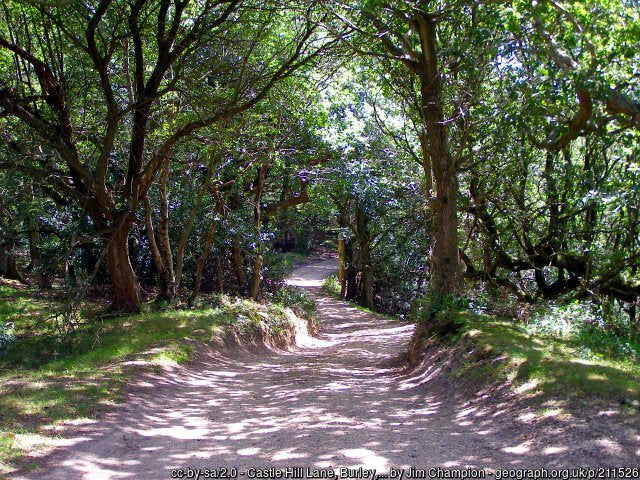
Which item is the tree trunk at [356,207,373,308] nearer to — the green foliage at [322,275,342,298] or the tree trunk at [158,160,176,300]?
the green foliage at [322,275,342,298]

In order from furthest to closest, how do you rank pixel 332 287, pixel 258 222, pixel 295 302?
pixel 332 287
pixel 295 302
pixel 258 222

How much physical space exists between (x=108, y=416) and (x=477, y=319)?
6.29 meters

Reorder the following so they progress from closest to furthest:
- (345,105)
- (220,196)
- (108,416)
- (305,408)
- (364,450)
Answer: (364,450) → (108,416) → (305,408) → (220,196) → (345,105)

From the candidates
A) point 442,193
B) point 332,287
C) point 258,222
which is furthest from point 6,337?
point 332,287

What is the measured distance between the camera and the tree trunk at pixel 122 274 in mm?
13938

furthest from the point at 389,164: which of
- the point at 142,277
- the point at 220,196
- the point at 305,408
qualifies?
the point at 305,408

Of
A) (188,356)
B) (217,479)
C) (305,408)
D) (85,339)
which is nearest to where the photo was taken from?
(217,479)

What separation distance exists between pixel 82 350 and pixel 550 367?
8.87m

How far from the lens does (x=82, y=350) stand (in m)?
11.6

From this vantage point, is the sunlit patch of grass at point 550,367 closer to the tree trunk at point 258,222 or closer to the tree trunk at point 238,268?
the tree trunk at point 258,222

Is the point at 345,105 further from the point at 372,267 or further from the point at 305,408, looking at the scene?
the point at 305,408

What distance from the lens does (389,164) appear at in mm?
20609

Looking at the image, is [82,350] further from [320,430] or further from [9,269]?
[9,269]

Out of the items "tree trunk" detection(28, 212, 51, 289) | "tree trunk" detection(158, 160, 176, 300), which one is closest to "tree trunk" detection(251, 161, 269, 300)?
"tree trunk" detection(158, 160, 176, 300)
